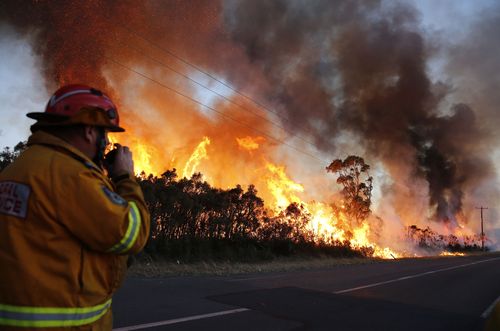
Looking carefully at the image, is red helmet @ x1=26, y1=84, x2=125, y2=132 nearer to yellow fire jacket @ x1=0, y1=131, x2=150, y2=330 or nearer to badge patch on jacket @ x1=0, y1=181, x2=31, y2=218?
yellow fire jacket @ x1=0, y1=131, x2=150, y2=330

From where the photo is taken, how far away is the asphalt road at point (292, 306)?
5.96 metres

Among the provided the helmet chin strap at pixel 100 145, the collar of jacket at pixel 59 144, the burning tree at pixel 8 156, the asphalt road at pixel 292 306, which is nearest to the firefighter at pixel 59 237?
the collar of jacket at pixel 59 144

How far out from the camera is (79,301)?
5.11ft

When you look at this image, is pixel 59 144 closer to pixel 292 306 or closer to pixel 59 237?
pixel 59 237

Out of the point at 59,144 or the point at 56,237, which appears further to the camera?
the point at 59,144

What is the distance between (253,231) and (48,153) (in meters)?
22.0

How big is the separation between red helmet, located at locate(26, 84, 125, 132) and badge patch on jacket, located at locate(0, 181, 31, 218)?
309 mm

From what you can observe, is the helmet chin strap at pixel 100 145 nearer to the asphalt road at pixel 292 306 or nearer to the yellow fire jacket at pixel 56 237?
the yellow fire jacket at pixel 56 237

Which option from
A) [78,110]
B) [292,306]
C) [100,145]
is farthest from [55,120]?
[292,306]

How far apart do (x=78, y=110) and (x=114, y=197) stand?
0.43 metres

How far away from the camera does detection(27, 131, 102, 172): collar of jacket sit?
165cm

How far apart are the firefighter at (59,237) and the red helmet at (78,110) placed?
87mm

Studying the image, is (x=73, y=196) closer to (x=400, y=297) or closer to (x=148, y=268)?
(x=400, y=297)

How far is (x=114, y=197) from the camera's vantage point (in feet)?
5.29
